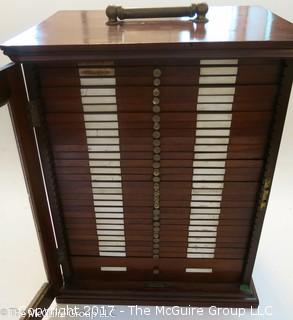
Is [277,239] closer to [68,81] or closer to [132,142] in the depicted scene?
[132,142]

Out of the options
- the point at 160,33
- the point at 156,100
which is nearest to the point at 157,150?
the point at 156,100

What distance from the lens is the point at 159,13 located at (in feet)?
2.88

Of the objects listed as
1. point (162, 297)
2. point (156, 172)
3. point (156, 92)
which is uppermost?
point (156, 92)

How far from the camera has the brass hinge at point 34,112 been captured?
0.86m

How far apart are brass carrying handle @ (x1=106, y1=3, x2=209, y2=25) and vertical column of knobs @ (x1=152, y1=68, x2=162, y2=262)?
0.60 ft

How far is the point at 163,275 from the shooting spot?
1198 millimetres

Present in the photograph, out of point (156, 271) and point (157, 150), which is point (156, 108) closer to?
point (157, 150)

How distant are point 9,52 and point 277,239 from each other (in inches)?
49.0

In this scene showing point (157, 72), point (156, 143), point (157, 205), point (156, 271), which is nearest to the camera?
point (157, 72)

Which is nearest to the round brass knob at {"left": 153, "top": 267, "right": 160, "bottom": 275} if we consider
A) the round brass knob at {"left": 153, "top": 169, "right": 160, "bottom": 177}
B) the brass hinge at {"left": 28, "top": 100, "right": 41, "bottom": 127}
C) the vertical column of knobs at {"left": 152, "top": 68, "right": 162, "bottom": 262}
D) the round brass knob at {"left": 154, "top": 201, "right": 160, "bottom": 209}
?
the vertical column of knobs at {"left": 152, "top": 68, "right": 162, "bottom": 262}

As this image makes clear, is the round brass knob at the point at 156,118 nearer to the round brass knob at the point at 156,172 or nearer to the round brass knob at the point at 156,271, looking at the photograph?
the round brass knob at the point at 156,172

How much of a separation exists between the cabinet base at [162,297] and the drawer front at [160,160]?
55 millimetres

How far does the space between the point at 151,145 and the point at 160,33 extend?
28 cm

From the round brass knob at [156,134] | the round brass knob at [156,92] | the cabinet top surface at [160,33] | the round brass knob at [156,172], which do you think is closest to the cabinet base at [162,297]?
the round brass knob at [156,172]
